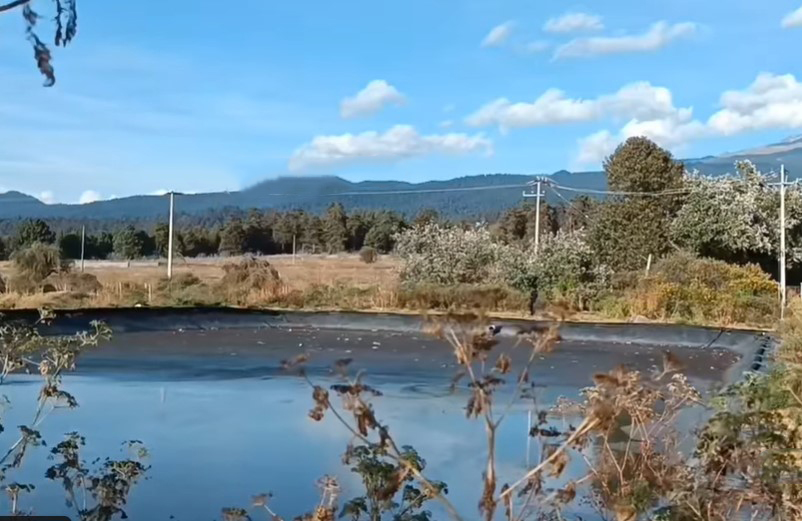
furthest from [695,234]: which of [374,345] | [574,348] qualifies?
[374,345]

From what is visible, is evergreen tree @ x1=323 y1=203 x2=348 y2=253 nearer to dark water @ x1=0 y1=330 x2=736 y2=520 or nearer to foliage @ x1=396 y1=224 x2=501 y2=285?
foliage @ x1=396 y1=224 x2=501 y2=285

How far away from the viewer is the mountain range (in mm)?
23844

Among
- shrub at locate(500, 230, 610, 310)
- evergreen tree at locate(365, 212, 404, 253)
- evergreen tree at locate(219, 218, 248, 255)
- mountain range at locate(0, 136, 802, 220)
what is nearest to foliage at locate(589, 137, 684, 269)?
mountain range at locate(0, 136, 802, 220)

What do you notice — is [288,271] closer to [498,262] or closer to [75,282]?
[75,282]

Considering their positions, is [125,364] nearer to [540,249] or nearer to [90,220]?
[540,249]

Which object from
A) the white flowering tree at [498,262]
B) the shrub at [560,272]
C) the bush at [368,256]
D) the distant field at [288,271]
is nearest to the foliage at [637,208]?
the white flowering tree at [498,262]

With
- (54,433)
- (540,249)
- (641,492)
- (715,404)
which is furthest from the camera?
(540,249)

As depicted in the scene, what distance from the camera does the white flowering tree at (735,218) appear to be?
2130cm

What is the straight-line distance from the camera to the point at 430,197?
104 feet

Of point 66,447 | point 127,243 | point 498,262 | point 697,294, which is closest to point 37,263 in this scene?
point 498,262

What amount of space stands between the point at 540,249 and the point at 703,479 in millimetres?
15455

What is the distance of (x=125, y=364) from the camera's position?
32.5 ft

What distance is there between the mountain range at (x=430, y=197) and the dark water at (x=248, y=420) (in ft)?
29.4

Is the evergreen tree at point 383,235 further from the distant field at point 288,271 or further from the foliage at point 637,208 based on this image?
the foliage at point 637,208
